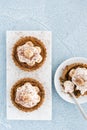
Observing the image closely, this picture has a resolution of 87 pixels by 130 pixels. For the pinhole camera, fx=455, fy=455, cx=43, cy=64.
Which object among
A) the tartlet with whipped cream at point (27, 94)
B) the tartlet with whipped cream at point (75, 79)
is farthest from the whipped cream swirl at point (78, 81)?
the tartlet with whipped cream at point (27, 94)

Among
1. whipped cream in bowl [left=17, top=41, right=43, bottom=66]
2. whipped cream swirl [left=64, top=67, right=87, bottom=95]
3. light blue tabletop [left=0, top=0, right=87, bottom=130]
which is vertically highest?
light blue tabletop [left=0, top=0, right=87, bottom=130]

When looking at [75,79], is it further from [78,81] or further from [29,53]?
[29,53]

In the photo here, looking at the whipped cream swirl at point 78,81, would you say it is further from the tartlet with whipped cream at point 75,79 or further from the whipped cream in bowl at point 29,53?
the whipped cream in bowl at point 29,53

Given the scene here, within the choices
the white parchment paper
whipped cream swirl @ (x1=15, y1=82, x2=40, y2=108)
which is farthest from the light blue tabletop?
whipped cream swirl @ (x1=15, y1=82, x2=40, y2=108)

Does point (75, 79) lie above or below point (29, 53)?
→ below

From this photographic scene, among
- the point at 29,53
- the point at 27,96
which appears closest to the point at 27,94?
the point at 27,96

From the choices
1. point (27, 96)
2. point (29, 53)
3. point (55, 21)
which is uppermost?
point (55, 21)

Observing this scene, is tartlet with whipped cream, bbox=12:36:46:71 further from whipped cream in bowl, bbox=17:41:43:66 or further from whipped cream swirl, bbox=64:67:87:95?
whipped cream swirl, bbox=64:67:87:95

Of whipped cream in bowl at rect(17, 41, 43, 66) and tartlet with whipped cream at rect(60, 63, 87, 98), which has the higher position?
whipped cream in bowl at rect(17, 41, 43, 66)
